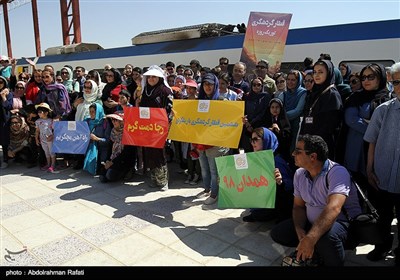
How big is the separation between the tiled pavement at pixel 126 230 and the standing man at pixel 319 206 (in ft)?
1.40

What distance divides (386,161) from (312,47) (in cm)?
570

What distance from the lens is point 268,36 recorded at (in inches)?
291

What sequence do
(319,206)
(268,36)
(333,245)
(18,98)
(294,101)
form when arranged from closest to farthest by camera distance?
(333,245) < (319,206) < (294,101) < (18,98) < (268,36)

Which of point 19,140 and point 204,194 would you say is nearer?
point 204,194

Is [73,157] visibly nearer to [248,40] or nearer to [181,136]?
[181,136]

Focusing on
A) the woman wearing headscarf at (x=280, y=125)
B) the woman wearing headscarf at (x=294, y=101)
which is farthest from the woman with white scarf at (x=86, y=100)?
the woman wearing headscarf at (x=294, y=101)

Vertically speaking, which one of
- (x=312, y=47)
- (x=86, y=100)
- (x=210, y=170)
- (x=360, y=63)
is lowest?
(x=210, y=170)

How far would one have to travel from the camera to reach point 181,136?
400cm

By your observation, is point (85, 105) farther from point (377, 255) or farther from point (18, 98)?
point (377, 255)

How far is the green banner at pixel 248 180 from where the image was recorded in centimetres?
282

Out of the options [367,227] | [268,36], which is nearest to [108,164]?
[367,227]

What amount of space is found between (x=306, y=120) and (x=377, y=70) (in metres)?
0.78

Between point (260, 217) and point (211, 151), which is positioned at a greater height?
point (211, 151)
